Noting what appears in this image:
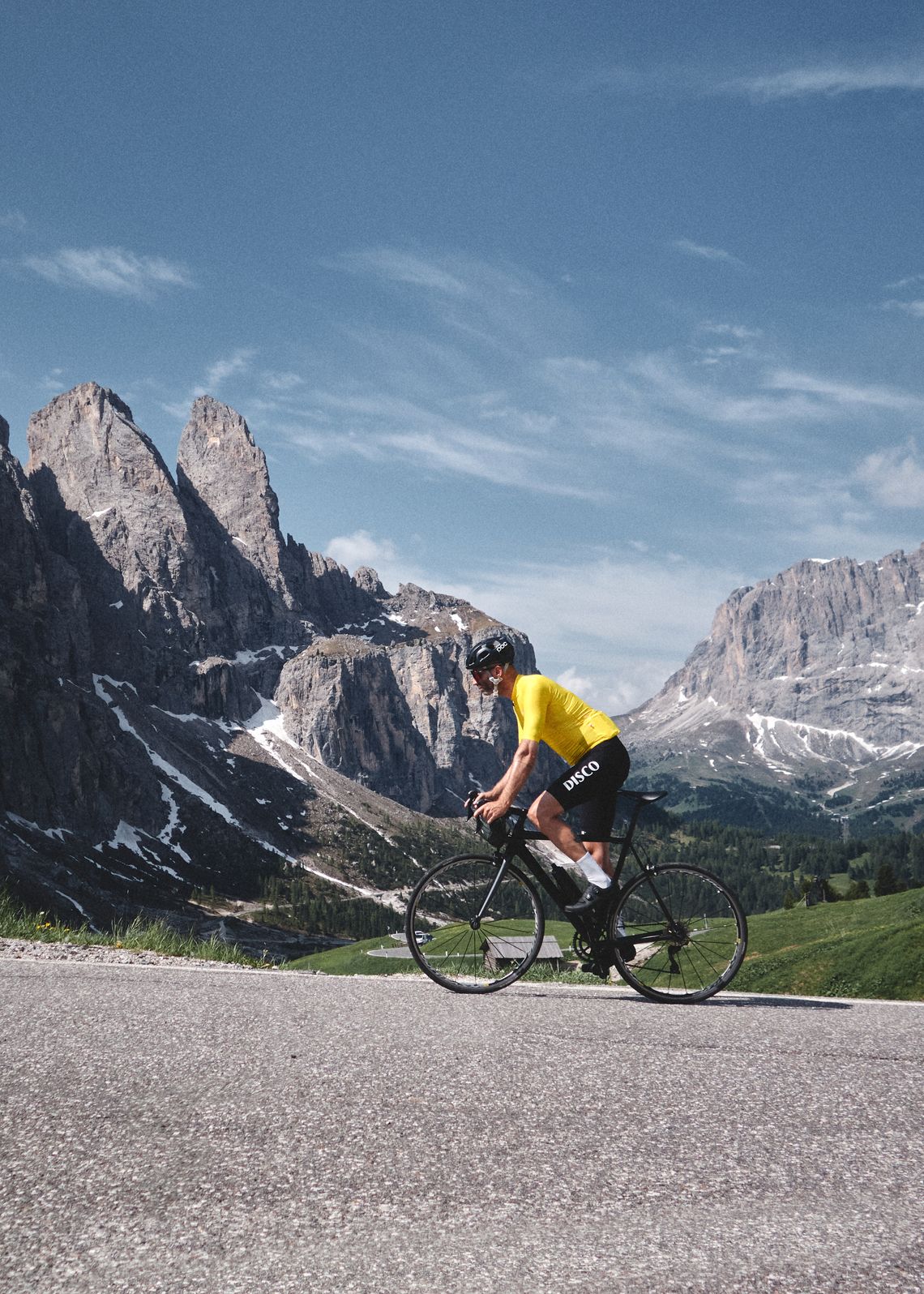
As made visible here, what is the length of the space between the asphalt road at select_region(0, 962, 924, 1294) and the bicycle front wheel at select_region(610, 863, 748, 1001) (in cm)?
209

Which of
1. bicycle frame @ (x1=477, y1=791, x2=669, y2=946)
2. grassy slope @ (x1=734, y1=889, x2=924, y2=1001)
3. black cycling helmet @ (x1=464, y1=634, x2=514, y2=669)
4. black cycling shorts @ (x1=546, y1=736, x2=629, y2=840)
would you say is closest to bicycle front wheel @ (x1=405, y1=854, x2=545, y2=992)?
bicycle frame @ (x1=477, y1=791, x2=669, y2=946)

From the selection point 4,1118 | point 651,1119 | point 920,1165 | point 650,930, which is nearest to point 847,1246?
point 920,1165

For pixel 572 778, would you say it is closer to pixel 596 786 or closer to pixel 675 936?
pixel 596 786

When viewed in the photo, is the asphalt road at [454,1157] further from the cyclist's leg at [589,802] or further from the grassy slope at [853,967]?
the grassy slope at [853,967]

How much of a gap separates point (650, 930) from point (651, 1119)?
5.15m

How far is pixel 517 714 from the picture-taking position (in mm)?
10156

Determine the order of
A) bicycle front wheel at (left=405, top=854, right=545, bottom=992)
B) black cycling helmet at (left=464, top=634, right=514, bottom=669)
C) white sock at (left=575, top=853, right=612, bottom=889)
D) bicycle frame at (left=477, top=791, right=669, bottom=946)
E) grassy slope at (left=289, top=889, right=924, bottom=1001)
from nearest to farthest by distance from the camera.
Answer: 1. white sock at (left=575, top=853, right=612, bottom=889)
2. bicycle frame at (left=477, top=791, right=669, bottom=946)
3. bicycle front wheel at (left=405, top=854, right=545, bottom=992)
4. black cycling helmet at (left=464, top=634, right=514, bottom=669)
5. grassy slope at (left=289, top=889, right=924, bottom=1001)

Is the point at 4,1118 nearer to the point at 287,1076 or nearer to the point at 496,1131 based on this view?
the point at 287,1076

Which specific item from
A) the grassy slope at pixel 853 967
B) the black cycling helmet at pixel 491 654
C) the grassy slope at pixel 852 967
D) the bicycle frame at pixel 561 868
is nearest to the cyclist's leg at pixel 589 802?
the bicycle frame at pixel 561 868

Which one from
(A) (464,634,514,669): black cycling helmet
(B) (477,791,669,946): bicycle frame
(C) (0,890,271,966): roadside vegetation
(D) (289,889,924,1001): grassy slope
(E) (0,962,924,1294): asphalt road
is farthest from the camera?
(D) (289,889,924,1001): grassy slope

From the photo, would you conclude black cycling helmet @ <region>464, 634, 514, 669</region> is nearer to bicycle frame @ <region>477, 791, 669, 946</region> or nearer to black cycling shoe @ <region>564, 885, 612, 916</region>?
bicycle frame @ <region>477, 791, 669, 946</region>

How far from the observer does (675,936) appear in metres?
10.2

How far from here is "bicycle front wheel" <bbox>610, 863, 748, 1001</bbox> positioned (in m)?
9.92

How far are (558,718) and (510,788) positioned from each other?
956 millimetres
